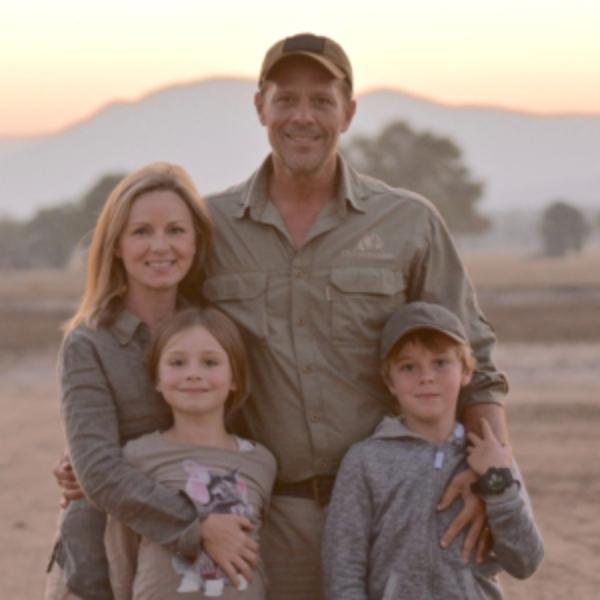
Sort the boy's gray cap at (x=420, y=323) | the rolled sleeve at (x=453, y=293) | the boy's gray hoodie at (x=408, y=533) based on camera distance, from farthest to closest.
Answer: the rolled sleeve at (x=453, y=293)
the boy's gray cap at (x=420, y=323)
the boy's gray hoodie at (x=408, y=533)

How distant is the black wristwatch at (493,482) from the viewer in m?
3.40

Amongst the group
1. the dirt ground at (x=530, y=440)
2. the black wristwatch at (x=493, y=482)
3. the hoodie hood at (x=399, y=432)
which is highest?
the hoodie hood at (x=399, y=432)

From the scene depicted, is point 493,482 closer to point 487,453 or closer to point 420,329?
point 487,453

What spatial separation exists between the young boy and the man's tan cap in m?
0.75

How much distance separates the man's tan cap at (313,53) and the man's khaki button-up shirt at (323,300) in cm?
32

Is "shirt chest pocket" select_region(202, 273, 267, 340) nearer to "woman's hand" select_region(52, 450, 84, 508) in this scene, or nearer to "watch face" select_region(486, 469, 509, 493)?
"woman's hand" select_region(52, 450, 84, 508)

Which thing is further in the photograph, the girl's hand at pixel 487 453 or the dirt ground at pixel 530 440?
the dirt ground at pixel 530 440

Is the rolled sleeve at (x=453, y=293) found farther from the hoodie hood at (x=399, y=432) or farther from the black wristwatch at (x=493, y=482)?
the black wristwatch at (x=493, y=482)

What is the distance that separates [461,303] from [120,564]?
1277 millimetres

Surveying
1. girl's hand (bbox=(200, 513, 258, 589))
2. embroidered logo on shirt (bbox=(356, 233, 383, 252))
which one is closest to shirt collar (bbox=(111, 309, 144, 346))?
girl's hand (bbox=(200, 513, 258, 589))

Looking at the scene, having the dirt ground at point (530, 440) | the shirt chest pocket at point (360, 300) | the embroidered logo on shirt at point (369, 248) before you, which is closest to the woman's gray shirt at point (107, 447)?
the shirt chest pocket at point (360, 300)

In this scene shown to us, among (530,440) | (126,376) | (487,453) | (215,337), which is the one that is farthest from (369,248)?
(530,440)

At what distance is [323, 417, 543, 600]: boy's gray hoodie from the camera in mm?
3428

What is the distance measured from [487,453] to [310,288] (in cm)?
71
